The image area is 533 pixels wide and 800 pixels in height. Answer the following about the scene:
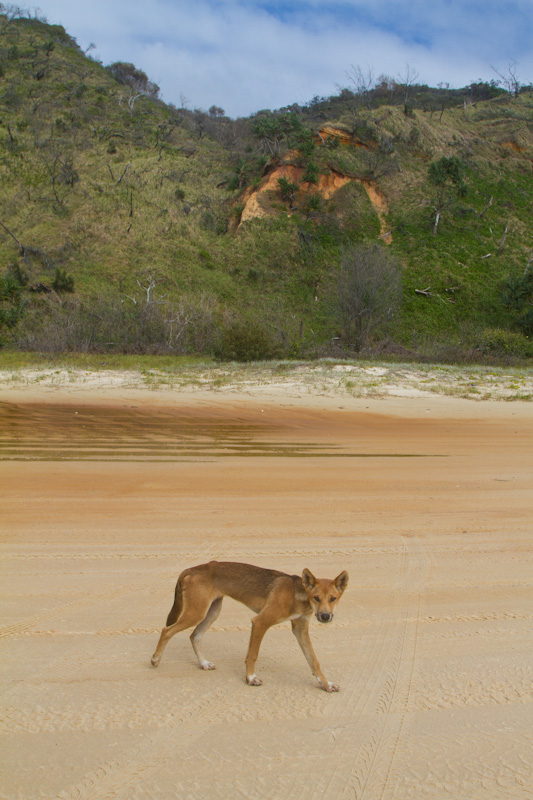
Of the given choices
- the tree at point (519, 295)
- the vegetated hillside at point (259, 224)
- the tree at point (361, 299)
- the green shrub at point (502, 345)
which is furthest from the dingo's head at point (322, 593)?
the tree at point (519, 295)

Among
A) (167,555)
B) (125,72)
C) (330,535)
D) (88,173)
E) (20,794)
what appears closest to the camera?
(20,794)

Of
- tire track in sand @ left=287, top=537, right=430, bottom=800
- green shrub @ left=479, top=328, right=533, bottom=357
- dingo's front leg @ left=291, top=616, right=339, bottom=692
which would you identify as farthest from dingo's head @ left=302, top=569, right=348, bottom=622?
green shrub @ left=479, top=328, right=533, bottom=357

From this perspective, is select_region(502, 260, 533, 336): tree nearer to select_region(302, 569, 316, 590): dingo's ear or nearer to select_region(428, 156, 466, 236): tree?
select_region(428, 156, 466, 236): tree

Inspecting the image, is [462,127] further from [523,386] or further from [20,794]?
[20,794]

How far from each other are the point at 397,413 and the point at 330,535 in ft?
28.7

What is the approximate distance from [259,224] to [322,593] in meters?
46.8

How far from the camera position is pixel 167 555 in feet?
17.8

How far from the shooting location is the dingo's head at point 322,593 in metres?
3.17

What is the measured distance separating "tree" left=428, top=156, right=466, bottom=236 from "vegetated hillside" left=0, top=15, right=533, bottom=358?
0.62 feet

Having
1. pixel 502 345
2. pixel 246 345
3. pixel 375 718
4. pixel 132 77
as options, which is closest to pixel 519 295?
pixel 502 345

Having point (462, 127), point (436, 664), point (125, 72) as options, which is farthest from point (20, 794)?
point (125, 72)

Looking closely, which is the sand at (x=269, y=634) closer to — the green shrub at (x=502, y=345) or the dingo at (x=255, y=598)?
the dingo at (x=255, y=598)

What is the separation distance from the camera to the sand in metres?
2.86

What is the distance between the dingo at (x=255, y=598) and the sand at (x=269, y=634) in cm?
26
